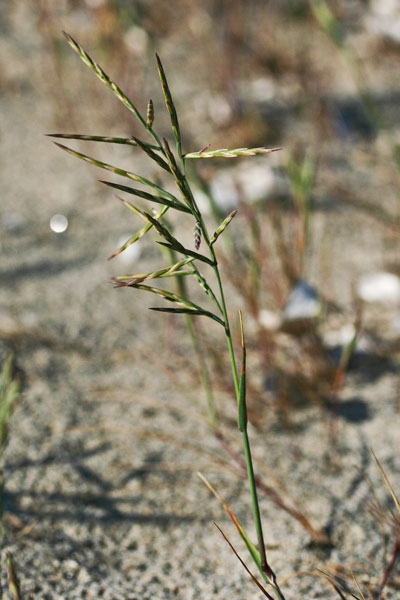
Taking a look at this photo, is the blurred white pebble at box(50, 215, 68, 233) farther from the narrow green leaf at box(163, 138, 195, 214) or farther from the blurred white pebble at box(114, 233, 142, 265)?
the narrow green leaf at box(163, 138, 195, 214)

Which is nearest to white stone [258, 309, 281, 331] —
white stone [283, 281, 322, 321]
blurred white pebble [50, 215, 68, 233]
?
white stone [283, 281, 322, 321]

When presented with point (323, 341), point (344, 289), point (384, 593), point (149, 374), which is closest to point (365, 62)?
point (344, 289)

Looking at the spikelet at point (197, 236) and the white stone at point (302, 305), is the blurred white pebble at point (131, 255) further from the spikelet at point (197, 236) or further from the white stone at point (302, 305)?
the spikelet at point (197, 236)

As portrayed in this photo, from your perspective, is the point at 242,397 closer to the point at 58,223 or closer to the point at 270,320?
the point at 270,320

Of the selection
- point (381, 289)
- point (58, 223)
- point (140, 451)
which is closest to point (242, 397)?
point (140, 451)

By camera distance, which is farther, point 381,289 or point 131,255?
point 131,255

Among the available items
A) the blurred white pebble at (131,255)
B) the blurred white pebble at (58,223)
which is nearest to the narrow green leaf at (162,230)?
the blurred white pebble at (131,255)
